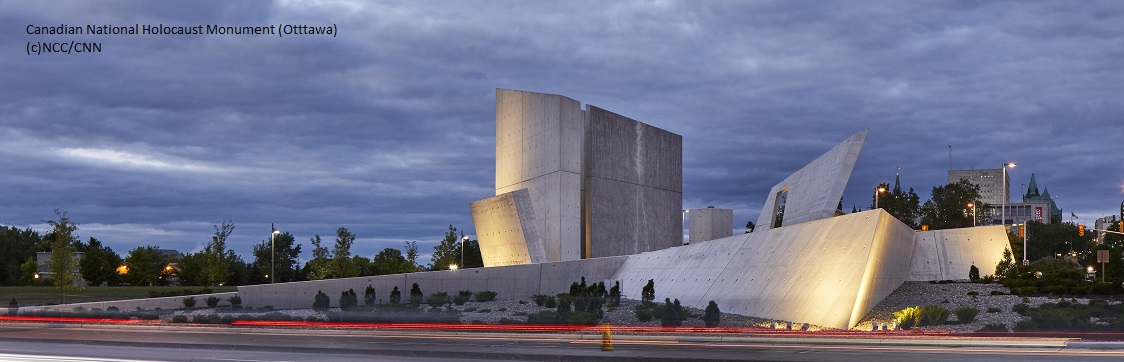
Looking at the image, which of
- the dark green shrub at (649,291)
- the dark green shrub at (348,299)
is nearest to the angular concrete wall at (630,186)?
the dark green shrub at (649,291)

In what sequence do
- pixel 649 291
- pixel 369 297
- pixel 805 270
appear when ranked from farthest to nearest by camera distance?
pixel 369 297 < pixel 649 291 < pixel 805 270

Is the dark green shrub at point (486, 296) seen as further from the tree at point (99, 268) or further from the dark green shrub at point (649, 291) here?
the tree at point (99, 268)

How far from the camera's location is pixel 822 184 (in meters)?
36.3

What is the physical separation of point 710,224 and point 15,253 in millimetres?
86478

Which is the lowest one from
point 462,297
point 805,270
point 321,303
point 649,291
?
point 321,303

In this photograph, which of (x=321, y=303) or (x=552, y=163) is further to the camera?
(x=552, y=163)

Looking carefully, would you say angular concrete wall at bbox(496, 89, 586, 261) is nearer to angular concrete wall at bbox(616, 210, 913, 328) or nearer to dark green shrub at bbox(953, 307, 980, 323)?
angular concrete wall at bbox(616, 210, 913, 328)

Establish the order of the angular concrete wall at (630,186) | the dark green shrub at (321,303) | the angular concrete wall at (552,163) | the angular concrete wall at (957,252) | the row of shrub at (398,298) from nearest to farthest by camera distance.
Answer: the angular concrete wall at (957,252)
the row of shrub at (398,298)
the dark green shrub at (321,303)
the angular concrete wall at (552,163)
the angular concrete wall at (630,186)

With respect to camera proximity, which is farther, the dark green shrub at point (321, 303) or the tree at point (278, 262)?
the tree at point (278, 262)

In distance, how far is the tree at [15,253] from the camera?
105175mm

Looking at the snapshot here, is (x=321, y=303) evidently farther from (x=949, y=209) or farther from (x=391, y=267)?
(x=949, y=209)

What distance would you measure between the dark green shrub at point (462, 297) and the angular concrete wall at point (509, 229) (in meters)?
6.08

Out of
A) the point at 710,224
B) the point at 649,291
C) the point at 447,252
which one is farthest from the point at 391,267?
the point at 649,291

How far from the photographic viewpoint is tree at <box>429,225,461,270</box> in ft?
263
